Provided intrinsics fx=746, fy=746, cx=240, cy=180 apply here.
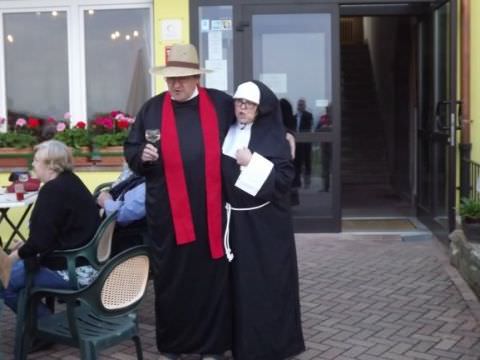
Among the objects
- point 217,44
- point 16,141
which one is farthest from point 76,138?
point 217,44

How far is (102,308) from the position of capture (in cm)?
371

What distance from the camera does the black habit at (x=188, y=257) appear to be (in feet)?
13.7

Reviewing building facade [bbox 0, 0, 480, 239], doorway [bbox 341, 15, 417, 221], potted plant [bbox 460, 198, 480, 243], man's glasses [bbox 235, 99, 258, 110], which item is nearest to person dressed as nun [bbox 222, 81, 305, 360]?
man's glasses [bbox 235, 99, 258, 110]

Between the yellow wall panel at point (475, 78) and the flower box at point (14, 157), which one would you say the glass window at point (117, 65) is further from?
the yellow wall panel at point (475, 78)

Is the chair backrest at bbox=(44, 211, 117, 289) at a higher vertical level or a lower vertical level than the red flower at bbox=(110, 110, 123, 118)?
lower

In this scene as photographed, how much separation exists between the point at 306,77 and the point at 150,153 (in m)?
4.07

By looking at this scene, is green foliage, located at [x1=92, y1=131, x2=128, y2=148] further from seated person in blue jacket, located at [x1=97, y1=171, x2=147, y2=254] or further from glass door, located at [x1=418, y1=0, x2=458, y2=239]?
glass door, located at [x1=418, y1=0, x2=458, y2=239]

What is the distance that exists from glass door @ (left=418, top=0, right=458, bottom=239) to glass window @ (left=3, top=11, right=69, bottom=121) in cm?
385

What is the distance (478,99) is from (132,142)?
4237 millimetres

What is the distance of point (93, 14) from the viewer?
7867 millimetres

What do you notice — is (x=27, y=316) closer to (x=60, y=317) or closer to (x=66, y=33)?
(x=60, y=317)

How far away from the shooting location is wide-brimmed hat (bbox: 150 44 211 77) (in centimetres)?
411

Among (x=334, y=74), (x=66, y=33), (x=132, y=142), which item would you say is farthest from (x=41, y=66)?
(x=132, y=142)

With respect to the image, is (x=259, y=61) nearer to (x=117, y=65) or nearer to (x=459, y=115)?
(x=117, y=65)
